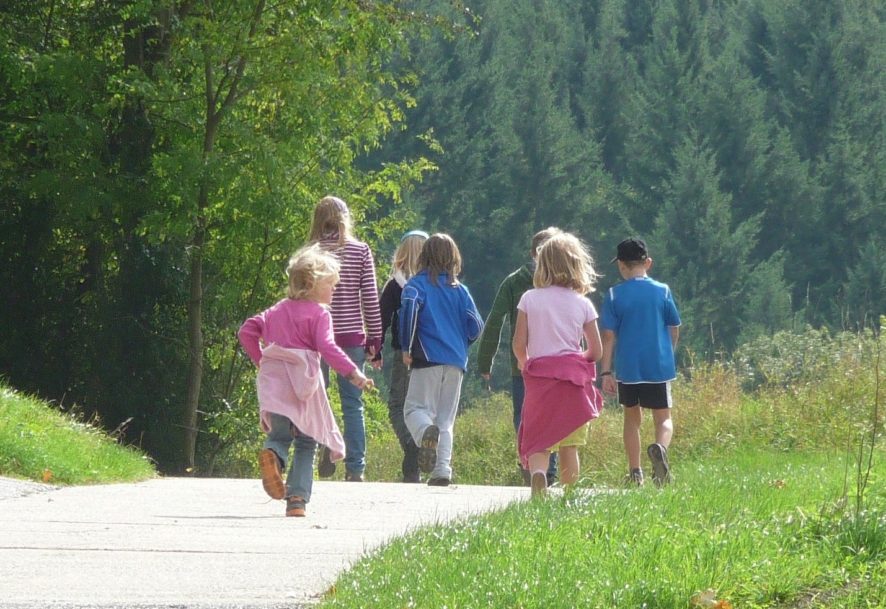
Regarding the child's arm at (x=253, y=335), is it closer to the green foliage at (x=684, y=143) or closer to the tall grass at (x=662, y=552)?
the tall grass at (x=662, y=552)

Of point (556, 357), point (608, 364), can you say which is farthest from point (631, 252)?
point (556, 357)

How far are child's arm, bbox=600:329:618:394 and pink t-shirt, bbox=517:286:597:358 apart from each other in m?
1.21

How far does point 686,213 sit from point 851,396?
53.2 metres

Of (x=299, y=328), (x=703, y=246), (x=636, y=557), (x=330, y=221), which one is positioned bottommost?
(x=636, y=557)

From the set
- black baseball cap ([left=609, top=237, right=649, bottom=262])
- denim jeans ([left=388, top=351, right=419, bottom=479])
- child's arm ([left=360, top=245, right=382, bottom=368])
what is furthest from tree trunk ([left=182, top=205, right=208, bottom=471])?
black baseball cap ([left=609, top=237, right=649, bottom=262])

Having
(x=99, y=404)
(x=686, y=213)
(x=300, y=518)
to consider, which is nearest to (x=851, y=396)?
(x=300, y=518)

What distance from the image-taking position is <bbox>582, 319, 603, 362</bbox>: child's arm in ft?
29.5

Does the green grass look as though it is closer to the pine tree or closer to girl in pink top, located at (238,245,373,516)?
girl in pink top, located at (238,245,373,516)

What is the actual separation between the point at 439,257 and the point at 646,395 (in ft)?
7.41

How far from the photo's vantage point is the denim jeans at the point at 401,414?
43.5ft

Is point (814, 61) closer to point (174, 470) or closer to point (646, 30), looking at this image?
point (646, 30)

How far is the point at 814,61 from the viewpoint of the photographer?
6988 cm

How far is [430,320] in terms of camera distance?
1204 cm

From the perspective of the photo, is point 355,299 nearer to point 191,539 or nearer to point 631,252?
point 631,252
